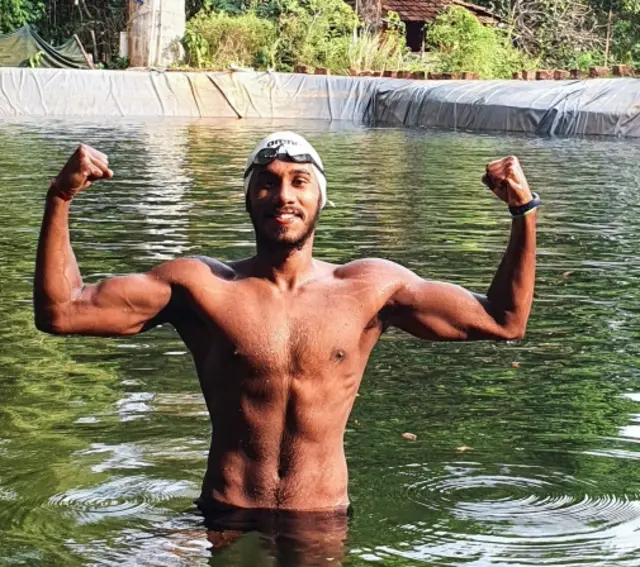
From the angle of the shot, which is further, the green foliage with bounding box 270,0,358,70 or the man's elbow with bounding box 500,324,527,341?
the green foliage with bounding box 270,0,358,70

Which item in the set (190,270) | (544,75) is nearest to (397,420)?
(190,270)

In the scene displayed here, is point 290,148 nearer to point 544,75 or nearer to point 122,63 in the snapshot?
point 544,75

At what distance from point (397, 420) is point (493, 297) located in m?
1.95

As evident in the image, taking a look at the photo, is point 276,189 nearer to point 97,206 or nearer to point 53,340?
point 53,340

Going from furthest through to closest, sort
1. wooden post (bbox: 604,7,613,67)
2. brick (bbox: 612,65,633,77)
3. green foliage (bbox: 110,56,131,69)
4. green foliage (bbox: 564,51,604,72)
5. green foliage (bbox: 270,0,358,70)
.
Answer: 1. wooden post (bbox: 604,7,613,67)
2. green foliage (bbox: 564,51,604,72)
3. green foliage (bbox: 110,56,131,69)
4. green foliage (bbox: 270,0,358,70)
5. brick (bbox: 612,65,633,77)

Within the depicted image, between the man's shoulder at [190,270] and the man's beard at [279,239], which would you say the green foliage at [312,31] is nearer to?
the man's shoulder at [190,270]

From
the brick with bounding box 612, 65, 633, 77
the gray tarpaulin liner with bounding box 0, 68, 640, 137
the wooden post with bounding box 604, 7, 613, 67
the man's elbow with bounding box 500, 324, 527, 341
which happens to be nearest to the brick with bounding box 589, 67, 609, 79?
the brick with bounding box 612, 65, 633, 77

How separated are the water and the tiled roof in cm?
3147

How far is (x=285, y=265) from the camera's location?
4.18m

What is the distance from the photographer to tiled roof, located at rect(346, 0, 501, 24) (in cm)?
4394

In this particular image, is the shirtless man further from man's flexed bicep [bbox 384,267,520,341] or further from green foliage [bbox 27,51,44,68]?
green foliage [bbox 27,51,44,68]

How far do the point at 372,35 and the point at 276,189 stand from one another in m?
34.0

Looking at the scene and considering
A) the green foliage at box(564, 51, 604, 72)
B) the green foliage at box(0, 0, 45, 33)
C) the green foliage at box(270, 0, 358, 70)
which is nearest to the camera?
the green foliage at box(270, 0, 358, 70)

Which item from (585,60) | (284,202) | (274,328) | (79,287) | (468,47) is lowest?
(585,60)
